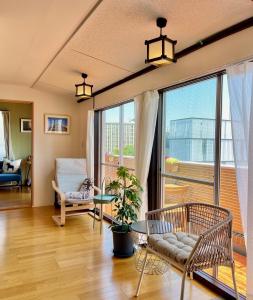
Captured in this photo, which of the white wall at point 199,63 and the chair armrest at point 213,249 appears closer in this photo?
the chair armrest at point 213,249

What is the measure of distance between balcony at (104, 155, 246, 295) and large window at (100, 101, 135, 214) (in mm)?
907

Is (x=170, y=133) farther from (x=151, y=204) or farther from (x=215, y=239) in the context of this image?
(x=215, y=239)

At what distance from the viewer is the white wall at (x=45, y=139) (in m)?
5.15

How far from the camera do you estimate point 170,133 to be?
307cm

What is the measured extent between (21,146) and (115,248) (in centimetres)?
549

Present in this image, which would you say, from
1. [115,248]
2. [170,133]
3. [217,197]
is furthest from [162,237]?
[170,133]

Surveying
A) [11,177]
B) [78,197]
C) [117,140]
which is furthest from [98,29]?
[11,177]

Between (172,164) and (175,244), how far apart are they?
112cm

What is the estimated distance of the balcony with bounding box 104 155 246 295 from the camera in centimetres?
226

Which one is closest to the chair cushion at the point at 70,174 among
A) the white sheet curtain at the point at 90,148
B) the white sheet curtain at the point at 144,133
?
the white sheet curtain at the point at 90,148

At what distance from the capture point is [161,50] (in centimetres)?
208

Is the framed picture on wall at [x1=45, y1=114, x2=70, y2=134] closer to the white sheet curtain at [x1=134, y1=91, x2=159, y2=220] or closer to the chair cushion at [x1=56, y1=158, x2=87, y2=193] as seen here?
the chair cushion at [x1=56, y1=158, x2=87, y2=193]

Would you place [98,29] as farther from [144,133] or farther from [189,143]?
[189,143]

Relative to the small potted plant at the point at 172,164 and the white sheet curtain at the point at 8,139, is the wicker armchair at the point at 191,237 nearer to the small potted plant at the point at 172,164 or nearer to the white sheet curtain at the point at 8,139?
the small potted plant at the point at 172,164
